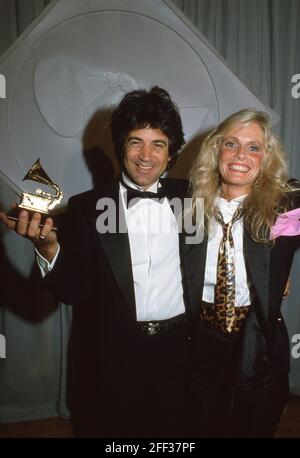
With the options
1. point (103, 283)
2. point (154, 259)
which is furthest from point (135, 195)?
point (103, 283)

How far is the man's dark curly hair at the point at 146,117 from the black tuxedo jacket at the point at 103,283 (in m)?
0.26

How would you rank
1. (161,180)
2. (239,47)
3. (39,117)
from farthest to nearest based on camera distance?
(239,47), (39,117), (161,180)

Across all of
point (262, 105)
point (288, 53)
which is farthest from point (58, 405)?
point (288, 53)

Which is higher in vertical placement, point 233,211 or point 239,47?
point 239,47

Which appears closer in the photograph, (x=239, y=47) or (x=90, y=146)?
(x=90, y=146)

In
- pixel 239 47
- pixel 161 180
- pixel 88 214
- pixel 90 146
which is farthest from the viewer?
pixel 239 47

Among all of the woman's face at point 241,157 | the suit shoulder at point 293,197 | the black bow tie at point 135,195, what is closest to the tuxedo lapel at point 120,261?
the black bow tie at point 135,195

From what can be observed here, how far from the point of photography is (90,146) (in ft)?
7.30

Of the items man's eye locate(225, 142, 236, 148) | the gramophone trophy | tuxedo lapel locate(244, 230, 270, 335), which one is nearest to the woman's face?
man's eye locate(225, 142, 236, 148)

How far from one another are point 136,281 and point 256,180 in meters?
0.70

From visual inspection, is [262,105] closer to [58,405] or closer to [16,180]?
[16,180]

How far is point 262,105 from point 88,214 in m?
1.25

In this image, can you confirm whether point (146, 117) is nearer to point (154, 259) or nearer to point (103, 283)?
point (154, 259)

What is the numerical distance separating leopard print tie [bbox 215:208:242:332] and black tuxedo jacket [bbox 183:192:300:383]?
63 mm
